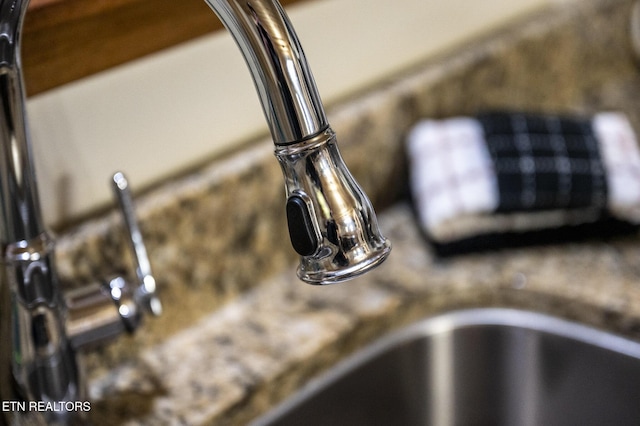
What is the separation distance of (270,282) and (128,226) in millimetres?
230

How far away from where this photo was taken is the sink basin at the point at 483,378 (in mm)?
586

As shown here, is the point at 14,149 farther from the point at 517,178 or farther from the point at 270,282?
the point at 517,178

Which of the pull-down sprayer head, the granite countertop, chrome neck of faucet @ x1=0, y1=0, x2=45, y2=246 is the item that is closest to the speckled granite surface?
the granite countertop

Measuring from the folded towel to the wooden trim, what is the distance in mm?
284

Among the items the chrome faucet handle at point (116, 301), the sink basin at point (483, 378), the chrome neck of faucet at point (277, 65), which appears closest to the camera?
the chrome neck of faucet at point (277, 65)

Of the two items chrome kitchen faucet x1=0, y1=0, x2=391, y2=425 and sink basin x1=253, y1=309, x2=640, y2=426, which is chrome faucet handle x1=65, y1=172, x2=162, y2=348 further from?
sink basin x1=253, y1=309, x2=640, y2=426

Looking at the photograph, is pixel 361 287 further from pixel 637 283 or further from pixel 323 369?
pixel 637 283

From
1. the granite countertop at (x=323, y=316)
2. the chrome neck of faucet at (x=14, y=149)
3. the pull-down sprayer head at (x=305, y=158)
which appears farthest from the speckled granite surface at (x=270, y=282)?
the pull-down sprayer head at (x=305, y=158)

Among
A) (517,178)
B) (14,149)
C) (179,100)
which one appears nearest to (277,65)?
(14,149)

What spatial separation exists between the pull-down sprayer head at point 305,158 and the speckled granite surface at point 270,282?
0.88ft

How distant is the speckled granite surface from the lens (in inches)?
21.3

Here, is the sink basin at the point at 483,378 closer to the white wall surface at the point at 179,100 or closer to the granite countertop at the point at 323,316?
the granite countertop at the point at 323,316

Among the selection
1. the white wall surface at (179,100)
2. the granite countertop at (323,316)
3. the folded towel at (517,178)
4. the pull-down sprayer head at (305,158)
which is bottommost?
the granite countertop at (323,316)

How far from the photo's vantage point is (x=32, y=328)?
42cm
